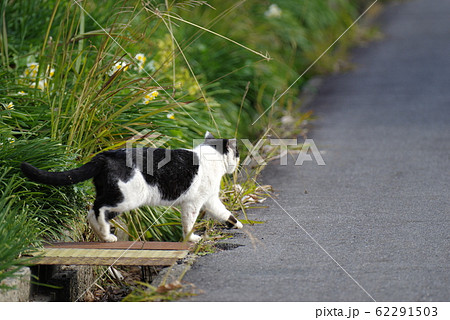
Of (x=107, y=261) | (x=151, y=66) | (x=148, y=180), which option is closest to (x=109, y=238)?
(x=107, y=261)

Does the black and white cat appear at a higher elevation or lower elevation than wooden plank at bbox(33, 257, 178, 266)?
higher

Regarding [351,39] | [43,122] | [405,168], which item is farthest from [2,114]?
[351,39]

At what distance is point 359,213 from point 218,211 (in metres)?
1.18

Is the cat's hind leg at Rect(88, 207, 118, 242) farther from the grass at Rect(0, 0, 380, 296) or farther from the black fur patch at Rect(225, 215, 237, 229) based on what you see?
the black fur patch at Rect(225, 215, 237, 229)

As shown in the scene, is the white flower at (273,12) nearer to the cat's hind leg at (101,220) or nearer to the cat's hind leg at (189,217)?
the cat's hind leg at (189,217)

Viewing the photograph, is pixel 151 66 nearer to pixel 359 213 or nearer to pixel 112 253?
pixel 359 213

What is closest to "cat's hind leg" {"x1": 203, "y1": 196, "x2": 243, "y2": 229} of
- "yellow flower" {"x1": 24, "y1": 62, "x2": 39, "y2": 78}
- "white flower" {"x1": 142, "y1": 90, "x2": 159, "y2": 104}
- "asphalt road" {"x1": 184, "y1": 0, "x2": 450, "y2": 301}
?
"asphalt road" {"x1": 184, "y1": 0, "x2": 450, "y2": 301}

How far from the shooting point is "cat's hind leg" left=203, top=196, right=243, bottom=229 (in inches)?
176

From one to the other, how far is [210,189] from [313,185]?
1.76m

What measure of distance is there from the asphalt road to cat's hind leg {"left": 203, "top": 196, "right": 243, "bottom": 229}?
11cm

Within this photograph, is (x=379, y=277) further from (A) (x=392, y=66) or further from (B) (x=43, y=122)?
(A) (x=392, y=66)

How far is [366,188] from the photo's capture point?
226 inches

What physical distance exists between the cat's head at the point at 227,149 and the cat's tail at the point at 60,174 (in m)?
0.94

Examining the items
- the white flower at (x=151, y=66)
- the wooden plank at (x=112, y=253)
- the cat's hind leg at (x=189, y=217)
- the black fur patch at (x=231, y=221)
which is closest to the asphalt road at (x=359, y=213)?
the black fur patch at (x=231, y=221)
